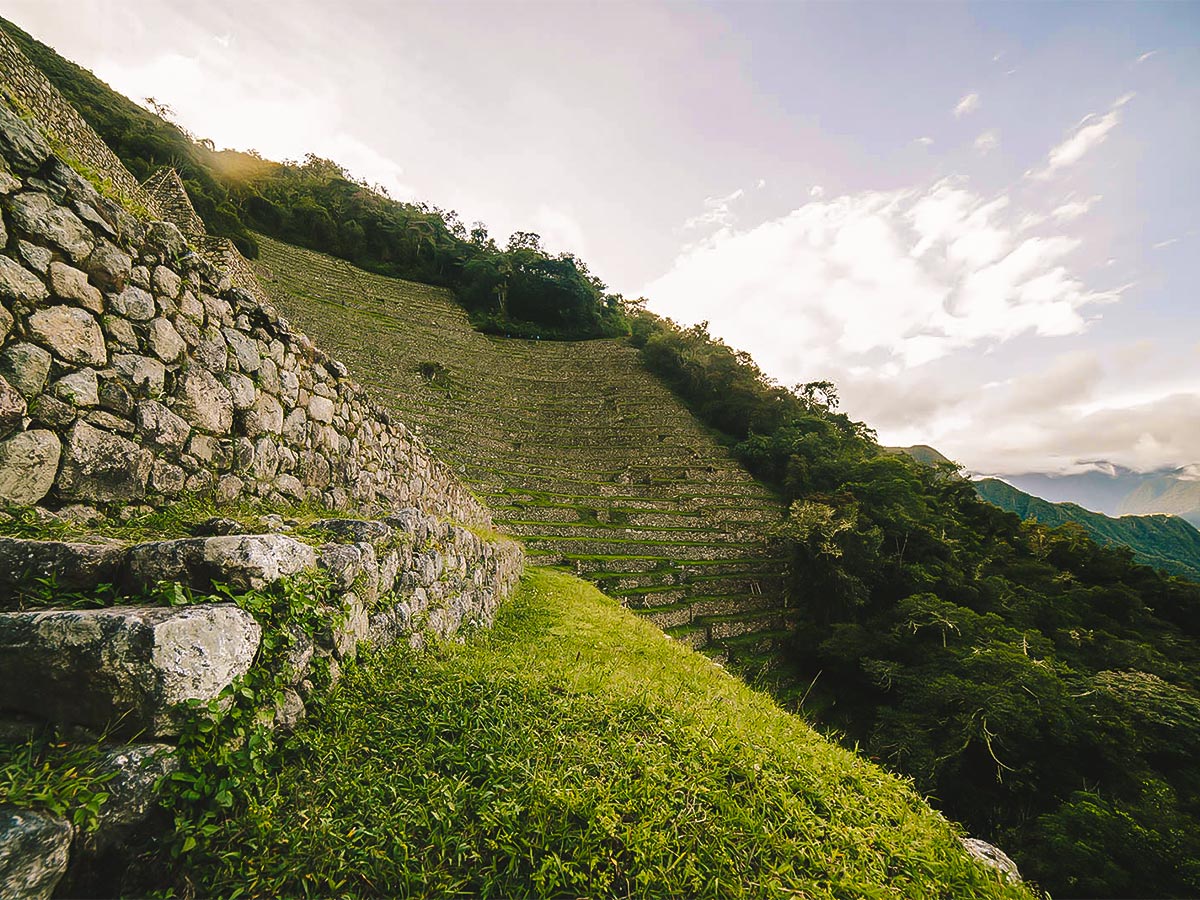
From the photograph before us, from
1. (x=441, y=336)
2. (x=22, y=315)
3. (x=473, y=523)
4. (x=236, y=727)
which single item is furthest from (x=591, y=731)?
(x=441, y=336)

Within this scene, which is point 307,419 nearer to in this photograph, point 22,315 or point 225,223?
point 22,315

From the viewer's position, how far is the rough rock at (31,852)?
1.11 m

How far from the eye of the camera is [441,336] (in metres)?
30.5

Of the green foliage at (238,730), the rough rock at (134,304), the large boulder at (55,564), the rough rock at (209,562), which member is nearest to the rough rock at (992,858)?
the green foliage at (238,730)

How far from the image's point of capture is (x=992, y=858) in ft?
8.70

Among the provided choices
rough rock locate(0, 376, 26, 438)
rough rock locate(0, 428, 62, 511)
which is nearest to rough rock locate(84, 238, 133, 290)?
rough rock locate(0, 376, 26, 438)

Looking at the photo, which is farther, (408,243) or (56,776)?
(408,243)

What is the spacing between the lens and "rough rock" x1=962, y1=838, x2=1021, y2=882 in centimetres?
238

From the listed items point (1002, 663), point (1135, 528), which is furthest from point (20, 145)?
point (1135, 528)

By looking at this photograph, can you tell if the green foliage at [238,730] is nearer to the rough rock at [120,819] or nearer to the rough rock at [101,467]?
the rough rock at [120,819]

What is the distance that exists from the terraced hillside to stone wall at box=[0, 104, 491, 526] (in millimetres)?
11318

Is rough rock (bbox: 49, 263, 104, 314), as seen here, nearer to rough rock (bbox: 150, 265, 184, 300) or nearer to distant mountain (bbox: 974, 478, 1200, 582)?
rough rock (bbox: 150, 265, 184, 300)

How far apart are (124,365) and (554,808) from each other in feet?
11.6

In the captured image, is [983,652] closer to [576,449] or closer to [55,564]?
[55,564]
